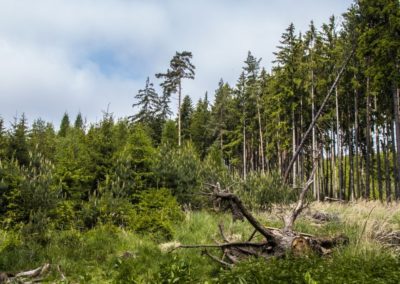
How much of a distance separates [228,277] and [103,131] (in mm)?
9702

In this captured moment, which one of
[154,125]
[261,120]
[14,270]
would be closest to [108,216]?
[14,270]

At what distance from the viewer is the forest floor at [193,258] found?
5.28 metres

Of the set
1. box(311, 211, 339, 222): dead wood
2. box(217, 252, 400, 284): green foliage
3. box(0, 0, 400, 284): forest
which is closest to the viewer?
box(217, 252, 400, 284): green foliage

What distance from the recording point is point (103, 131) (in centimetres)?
1370

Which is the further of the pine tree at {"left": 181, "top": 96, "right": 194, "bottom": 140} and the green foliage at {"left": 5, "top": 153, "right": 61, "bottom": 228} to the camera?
the pine tree at {"left": 181, "top": 96, "right": 194, "bottom": 140}

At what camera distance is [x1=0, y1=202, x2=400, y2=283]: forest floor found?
5.28 metres

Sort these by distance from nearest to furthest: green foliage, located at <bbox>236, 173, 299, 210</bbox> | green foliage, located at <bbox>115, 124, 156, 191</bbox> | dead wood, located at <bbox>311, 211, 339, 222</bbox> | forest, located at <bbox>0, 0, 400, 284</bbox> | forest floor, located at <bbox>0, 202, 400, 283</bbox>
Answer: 1. forest floor, located at <bbox>0, 202, 400, 283</bbox>
2. forest, located at <bbox>0, 0, 400, 284</bbox>
3. dead wood, located at <bbox>311, 211, 339, 222</bbox>
4. green foliage, located at <bbox>115, 124, 156, 191</bbox>
5. green foliage, located at <bbox>236, 173, 299, 210</bbox>

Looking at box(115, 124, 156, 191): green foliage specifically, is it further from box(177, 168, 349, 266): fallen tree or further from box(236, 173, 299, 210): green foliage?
box(177, 168, 349, 266): fallen tree

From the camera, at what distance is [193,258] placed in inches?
311

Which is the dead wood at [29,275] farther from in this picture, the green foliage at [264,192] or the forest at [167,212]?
the green foliage at [264,192]

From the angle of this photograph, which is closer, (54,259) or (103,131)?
(54,259)

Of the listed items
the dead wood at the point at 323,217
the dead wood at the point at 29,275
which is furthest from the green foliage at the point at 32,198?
the dead wood at the point at 323,217

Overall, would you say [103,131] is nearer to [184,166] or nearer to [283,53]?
[184,166]

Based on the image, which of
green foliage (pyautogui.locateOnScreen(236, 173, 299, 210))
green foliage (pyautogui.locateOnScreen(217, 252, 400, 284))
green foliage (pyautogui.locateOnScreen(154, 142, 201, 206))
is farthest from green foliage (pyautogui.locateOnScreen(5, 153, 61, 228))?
green foliage (pyautogui.locateOnScreen(236, 173, 299, 210))
